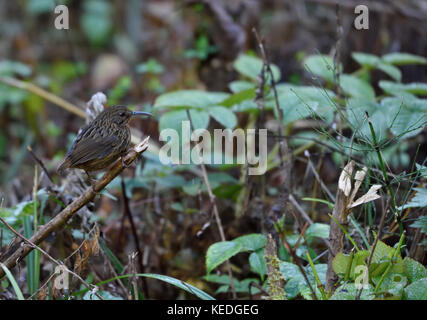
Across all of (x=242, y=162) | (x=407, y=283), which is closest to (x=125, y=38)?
(x=242, y=162)

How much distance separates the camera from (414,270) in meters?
2.21

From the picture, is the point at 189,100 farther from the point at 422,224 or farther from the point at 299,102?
the point at 422,224

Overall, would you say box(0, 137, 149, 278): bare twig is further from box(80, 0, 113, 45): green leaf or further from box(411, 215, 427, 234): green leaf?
box(80, 0, 113, 45): green leaf

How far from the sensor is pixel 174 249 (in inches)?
146

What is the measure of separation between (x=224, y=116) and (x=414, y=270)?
1.59 metres

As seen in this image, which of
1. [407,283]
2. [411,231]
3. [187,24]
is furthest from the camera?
[187,24]

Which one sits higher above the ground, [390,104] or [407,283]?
[390,104]

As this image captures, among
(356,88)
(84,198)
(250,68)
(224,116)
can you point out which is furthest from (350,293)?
(250,68)

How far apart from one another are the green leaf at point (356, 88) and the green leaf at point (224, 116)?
84 cm

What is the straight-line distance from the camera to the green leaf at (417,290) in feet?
6.70

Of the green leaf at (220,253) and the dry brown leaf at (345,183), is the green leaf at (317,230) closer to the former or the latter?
the green leaf at (220,253)

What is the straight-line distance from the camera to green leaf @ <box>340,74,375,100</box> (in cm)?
352

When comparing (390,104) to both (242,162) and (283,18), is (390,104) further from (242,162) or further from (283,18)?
(283,18)
